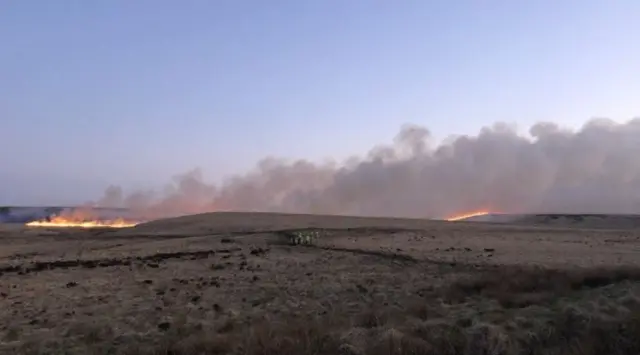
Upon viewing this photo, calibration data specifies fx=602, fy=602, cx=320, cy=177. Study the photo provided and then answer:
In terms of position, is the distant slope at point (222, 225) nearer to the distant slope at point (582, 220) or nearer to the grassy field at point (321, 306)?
the grassy field at point (321, 306)

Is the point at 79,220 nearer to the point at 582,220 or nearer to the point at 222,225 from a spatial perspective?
the point at 222,225

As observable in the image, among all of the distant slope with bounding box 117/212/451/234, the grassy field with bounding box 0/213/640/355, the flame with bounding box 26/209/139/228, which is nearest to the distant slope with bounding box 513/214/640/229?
the distant slope with bounding box 117/212/451/234

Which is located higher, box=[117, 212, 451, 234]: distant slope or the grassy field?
box=[117, 212, 451, 234]: distant slope

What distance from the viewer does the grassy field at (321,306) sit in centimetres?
1345

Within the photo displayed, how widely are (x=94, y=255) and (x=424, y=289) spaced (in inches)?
1137

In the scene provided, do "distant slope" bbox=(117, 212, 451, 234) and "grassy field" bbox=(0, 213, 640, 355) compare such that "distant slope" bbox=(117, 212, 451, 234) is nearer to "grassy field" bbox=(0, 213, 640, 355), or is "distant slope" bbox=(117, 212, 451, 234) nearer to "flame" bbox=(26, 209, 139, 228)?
"flame" bbox=(26, 209, 139, 228)

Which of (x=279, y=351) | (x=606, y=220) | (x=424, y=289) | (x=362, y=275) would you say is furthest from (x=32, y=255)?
(x=606, y=220)

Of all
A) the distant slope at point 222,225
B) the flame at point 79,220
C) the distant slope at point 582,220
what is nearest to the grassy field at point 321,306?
the distant slope at point 222,225

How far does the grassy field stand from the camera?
1345cm

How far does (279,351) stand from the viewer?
12648 mm

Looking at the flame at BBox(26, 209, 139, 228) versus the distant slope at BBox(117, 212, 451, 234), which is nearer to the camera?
the distant slope at BBox(117, 212, 451, 234)

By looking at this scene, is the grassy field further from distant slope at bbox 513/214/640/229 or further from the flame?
the flame

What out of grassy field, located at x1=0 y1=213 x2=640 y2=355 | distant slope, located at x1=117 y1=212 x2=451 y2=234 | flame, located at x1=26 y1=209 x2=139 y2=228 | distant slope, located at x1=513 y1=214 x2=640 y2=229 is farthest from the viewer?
flame, located at x1=26 y1=209 x2=139 y2=228

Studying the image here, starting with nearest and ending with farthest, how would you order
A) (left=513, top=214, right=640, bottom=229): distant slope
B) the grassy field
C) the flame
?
the grassy field
(left=513, top=214, right=640, bottom=229): distant slope
the flame
